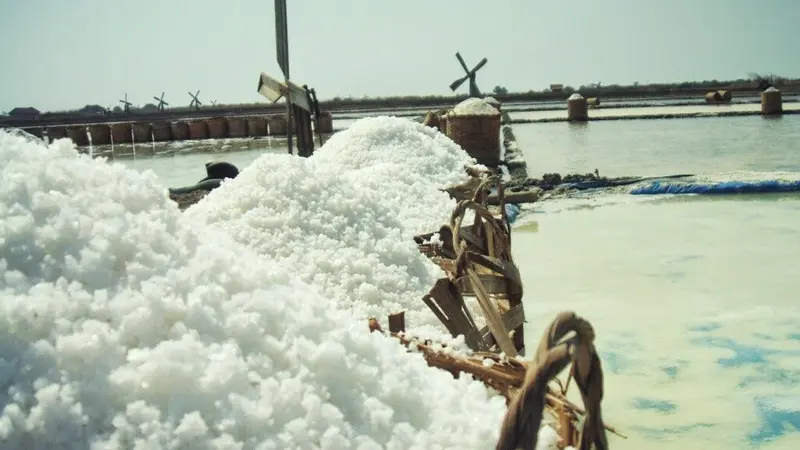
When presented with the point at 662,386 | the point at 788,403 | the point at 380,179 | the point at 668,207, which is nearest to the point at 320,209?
the point at 380,179

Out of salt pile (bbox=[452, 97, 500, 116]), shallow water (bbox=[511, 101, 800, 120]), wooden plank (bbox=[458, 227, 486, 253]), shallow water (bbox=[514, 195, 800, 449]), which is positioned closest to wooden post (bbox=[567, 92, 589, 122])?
shallow water (bbox=[511, 101, 800, 120])

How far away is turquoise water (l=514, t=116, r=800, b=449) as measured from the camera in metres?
1.72

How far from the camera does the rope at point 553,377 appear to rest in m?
0.67

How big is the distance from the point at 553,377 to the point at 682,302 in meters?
1.99

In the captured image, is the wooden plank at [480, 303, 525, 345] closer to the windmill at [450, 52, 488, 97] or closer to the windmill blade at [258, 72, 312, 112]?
the windmill blade at [258, 72, 312, 112]

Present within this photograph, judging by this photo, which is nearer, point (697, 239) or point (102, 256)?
point (102, 256)

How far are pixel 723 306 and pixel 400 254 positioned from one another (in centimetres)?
135

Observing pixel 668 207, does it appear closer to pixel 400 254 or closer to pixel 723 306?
pixel 723 306

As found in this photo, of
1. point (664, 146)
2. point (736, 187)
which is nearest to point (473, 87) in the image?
point (664, 146)

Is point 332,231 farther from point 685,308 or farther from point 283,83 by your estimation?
point 283,83

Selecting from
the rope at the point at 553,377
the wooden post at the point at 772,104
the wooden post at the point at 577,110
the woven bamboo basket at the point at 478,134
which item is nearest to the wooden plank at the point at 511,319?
the rope at the point at 553,377

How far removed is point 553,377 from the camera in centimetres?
69

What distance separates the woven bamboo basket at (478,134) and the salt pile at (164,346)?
5.08 m

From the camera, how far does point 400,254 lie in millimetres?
1672
